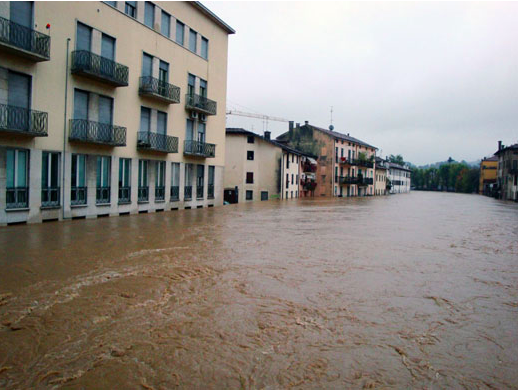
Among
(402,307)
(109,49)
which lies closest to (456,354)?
(402,307)

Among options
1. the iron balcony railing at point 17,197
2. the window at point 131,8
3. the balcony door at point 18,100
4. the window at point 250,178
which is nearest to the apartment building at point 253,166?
the window at point 250,178

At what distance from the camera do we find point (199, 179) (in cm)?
3061

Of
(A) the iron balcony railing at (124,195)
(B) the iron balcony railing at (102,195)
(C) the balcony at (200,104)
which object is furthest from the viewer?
(C) the balcony at (200,104)

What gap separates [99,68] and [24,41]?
402cm

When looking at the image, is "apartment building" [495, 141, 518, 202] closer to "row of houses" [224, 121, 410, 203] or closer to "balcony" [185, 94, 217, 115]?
"row of houses" [224, 121, 410, 203]

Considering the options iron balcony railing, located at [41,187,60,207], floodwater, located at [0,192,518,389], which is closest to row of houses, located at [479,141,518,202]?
floodwater, located at [0,192,518,389]

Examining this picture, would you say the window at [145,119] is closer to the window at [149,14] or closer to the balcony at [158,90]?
the balcony at [158,90]

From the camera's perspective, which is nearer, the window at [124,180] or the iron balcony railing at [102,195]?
the iron balcony railing at [102,195]

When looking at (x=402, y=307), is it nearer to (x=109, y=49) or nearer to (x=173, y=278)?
(x=173, y=278)

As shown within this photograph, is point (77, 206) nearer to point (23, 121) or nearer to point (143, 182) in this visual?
point (23, 121)

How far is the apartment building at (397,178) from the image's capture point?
10419 cm

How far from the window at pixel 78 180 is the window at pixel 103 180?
951 mm

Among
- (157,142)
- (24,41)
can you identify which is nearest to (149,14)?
(157,142)

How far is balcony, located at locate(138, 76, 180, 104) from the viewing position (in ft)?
77.1
